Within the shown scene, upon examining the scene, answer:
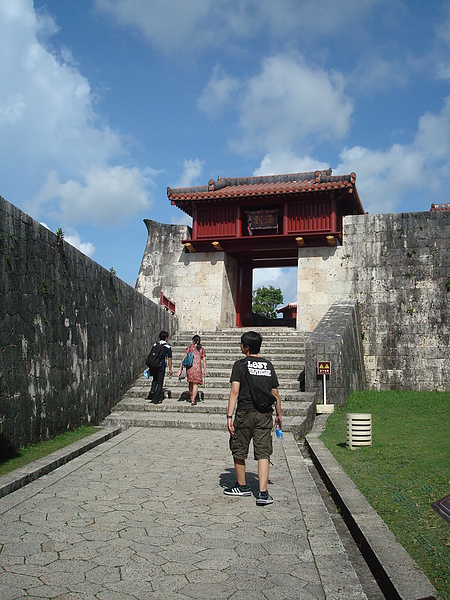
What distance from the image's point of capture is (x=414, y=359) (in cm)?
1507

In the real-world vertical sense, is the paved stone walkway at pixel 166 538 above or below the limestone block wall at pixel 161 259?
below

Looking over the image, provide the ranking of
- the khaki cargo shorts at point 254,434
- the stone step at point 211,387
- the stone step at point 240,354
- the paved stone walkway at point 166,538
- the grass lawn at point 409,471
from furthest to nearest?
1. the stone step at point 240,354
2. the stone step at point 211,387
3. the khaki cargo shorts at point 254,434
4. the grass lawn at point 409,471
5. the paved stone walkway at point 166,538

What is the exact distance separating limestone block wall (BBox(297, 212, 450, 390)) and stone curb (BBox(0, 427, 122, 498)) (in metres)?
9.47

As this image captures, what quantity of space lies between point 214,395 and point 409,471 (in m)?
5.82

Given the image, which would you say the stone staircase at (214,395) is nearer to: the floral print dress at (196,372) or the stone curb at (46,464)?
the floral print dress at (196,372)

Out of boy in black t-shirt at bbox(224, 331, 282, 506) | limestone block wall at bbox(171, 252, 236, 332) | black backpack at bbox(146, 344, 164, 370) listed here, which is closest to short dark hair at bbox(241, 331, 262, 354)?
boy in black t-shirt at bbox(224, 331, 282, 506)

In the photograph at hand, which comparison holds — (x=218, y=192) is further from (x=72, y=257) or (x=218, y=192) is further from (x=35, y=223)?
(x=35, y=223)

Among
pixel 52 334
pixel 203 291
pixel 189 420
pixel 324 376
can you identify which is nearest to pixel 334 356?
pixel 324 376

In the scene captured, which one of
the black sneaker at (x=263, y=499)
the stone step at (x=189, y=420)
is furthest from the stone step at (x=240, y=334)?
the black sneaker at (x=263, y=499)

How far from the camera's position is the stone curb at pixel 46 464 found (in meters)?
5.18

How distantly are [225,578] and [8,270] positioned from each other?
15.0 feet

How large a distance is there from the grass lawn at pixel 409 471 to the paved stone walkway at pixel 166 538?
0.45 meters

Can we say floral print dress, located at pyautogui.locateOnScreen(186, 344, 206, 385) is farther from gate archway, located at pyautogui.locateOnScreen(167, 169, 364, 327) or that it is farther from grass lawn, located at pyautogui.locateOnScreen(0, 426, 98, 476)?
gate archway, located at pyautogui.locateOnScreen(167, 169, 364, 327)

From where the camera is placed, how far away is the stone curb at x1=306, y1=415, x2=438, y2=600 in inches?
111
